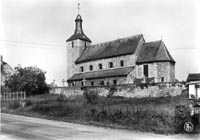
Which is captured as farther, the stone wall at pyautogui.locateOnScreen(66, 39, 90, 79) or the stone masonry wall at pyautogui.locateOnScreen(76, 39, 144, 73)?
the stone wall at pyautogui.locateOnScreen(66, 39, 90, 79)

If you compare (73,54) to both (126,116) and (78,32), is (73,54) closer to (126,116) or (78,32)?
(78,32)

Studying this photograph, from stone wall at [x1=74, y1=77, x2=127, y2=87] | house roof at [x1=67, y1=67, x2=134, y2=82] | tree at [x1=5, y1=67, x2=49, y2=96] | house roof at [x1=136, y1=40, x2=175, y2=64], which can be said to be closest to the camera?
tree at [x1=5, y1=67, x2=49, y2=96]

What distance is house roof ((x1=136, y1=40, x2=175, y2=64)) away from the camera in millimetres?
38609

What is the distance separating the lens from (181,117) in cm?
1173

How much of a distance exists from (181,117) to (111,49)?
35.5 meters

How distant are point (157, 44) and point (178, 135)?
102 ft

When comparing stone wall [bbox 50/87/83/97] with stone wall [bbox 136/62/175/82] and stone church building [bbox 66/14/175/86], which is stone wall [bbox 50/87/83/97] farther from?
stone wall [bbox 136/62/175/82]

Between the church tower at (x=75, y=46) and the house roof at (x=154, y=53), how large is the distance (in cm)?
1541

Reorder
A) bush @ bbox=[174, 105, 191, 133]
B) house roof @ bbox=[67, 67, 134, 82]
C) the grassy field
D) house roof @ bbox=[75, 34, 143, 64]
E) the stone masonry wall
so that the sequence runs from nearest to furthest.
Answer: bush @ bbox=[174, 105, 191, 133]
the grassy field
house roof @ bbox=[67, 67, 134, 82]
the stone masonry wall
house roof @ bbox=[75, 34, 143, 64]

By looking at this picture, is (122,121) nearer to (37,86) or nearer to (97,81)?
(37,86)

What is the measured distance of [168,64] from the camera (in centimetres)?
3825

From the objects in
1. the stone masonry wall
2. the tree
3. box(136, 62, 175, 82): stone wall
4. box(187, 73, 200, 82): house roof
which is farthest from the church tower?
box(187, 73, 200, 82): house roof

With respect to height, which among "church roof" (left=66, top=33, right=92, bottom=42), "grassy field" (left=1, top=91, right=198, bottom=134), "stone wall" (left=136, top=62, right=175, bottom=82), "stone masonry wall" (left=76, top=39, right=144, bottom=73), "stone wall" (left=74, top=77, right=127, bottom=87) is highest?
"church roof" (left=66, top=33, right=92, bottom=42)

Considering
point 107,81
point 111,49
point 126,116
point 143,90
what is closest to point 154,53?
point 107,81
